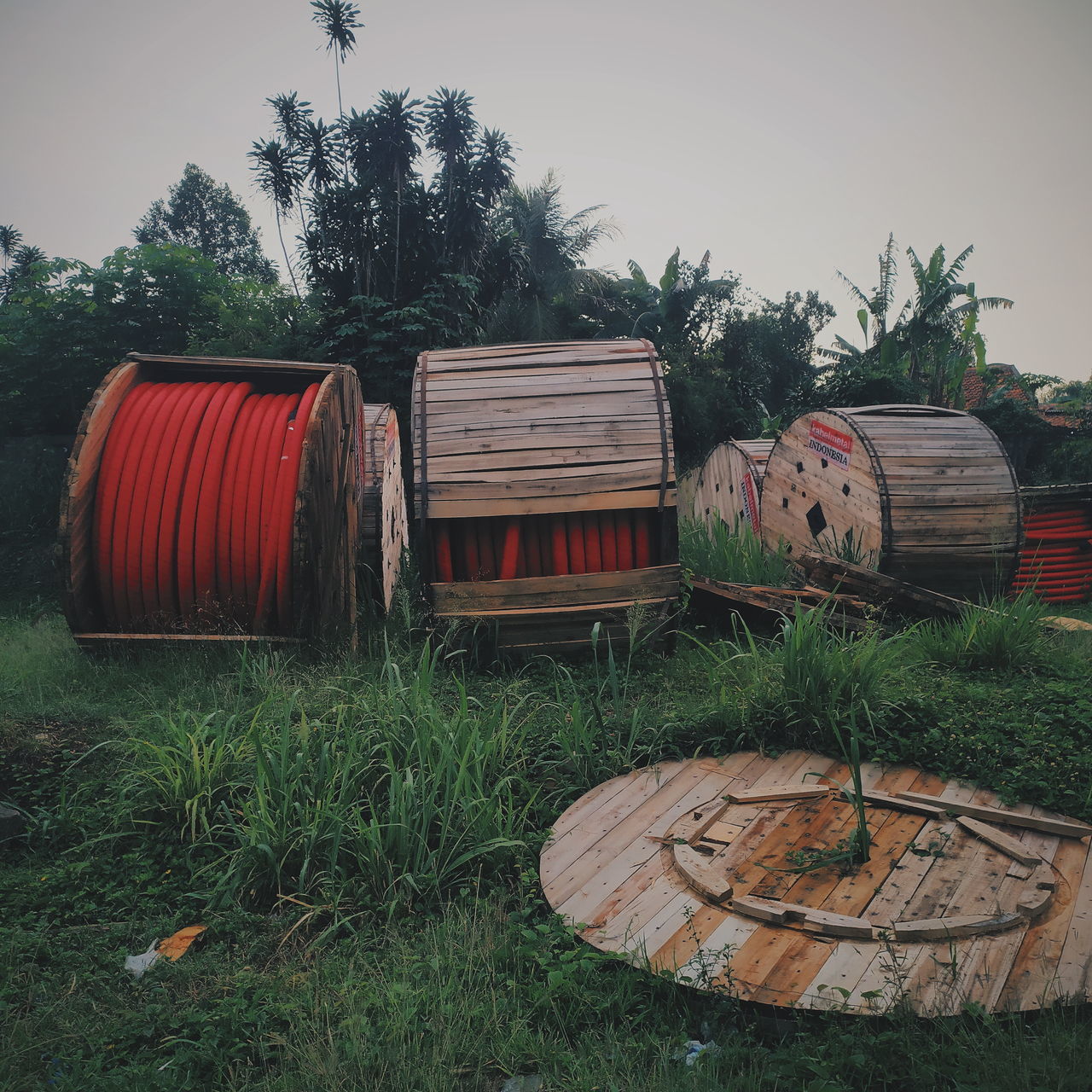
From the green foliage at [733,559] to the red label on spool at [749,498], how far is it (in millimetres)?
1972

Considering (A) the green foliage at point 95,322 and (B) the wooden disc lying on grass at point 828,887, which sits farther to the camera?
(A) the green foliage at point 95,322

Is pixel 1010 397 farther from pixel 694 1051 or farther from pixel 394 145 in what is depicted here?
pixel 694 1051

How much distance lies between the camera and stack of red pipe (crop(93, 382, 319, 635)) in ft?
16.7

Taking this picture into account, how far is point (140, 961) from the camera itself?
2.75 meters

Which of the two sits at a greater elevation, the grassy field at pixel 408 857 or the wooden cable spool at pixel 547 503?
the wooden cable spool at pixel 547 503

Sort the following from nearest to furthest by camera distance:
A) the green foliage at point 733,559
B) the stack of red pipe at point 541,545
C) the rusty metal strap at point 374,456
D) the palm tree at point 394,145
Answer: the stack of red pipe at point 541,545 < the rusty metal strap at point 374,456 < the green foliage at point 733,559 < the palm tree at point 394,145

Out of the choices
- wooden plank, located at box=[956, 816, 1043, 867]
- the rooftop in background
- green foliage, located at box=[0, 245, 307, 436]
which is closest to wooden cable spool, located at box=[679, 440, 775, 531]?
wooden plank, located at box=[956, 816, 1043, 867]

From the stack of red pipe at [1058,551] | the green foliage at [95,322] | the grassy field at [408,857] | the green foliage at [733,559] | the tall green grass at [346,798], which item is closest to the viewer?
the grassy field at [408,857]

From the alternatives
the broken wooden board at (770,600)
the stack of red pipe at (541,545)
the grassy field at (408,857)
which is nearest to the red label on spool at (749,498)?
the broken wooden board at (770,600)

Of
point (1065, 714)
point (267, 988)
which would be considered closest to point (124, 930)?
point (267, 988)

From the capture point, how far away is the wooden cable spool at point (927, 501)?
23.4 ft

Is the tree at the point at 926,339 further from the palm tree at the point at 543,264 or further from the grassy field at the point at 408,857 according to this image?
the grassy field at the point at 408,857

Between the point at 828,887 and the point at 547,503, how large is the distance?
293 centimetres

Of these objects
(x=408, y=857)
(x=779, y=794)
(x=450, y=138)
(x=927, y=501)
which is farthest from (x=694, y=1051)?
(x=450, y=138)
